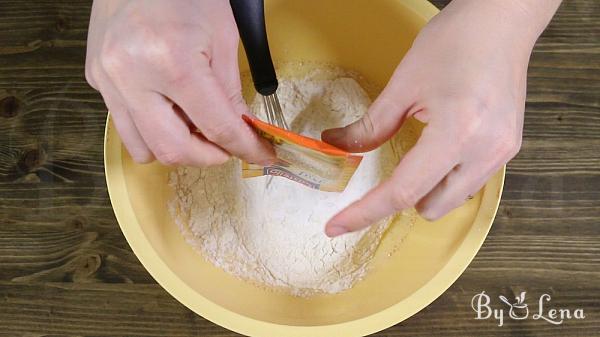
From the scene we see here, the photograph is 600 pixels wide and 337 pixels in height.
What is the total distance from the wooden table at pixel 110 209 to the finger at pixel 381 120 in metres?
0.35

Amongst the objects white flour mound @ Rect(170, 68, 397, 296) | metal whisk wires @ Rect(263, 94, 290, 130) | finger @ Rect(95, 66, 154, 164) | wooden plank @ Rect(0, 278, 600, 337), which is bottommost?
wooden plank @ Rect(0, 278, 600, 337)

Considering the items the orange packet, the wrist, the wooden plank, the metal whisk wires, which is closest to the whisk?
the metal whisk wires

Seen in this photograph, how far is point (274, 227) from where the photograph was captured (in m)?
0.85

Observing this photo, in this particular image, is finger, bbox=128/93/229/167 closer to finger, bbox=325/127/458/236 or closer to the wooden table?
finger, bbox=325/127/458/236

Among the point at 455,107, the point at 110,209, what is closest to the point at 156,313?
the point at 110,209

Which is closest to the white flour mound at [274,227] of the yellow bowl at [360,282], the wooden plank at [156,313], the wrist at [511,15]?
the yellow bowl at [360,282]

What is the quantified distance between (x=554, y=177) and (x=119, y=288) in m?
0.74

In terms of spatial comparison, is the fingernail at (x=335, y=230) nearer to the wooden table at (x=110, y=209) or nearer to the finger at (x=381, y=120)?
the finger at (x=381, y=120)

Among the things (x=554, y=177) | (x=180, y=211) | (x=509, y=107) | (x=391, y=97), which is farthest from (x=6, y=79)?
(x=554, y=177)

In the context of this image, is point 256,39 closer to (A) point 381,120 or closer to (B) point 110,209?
(A) point 381,120

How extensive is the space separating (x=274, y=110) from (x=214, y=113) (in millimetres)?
277

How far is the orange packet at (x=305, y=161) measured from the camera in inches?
26.0

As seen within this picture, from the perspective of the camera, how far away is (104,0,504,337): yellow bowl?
2.35ft

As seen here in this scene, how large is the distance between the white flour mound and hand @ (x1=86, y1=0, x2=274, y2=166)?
20cm
